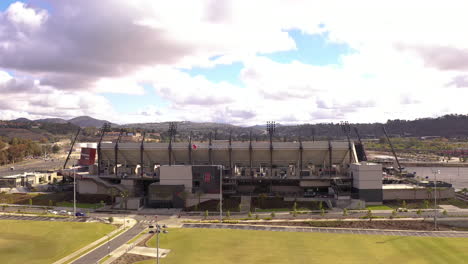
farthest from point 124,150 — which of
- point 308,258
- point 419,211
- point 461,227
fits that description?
point 461,227

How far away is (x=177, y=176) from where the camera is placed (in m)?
96.5

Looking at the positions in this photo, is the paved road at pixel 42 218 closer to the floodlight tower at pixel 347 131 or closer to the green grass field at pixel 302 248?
the green grass field at pixel 302 248

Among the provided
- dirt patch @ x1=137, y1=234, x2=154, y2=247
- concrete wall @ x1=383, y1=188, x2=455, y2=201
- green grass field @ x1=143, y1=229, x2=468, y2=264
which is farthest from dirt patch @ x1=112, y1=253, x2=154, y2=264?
concrete wall @ x1=383, y1=188, x2=455, y2=201

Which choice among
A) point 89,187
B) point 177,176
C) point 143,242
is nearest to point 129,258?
point 143,242

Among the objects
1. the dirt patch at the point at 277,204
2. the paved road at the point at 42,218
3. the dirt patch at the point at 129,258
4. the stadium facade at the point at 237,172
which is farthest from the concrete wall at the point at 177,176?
the dirt patch at the point at 129,258

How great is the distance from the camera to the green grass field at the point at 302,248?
52.3 meters

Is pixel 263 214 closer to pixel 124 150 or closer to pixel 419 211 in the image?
pixel 419 211

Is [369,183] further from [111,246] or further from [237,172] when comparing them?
[111,246]

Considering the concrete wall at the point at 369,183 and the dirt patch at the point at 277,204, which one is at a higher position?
the concrete wall at the point at 369,183

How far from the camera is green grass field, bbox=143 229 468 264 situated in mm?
52344

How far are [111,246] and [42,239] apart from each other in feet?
47.8

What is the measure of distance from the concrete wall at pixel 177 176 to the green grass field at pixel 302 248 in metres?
28.8

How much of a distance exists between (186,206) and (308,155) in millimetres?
40898

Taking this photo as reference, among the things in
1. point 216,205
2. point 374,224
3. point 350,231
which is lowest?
point 350,231
